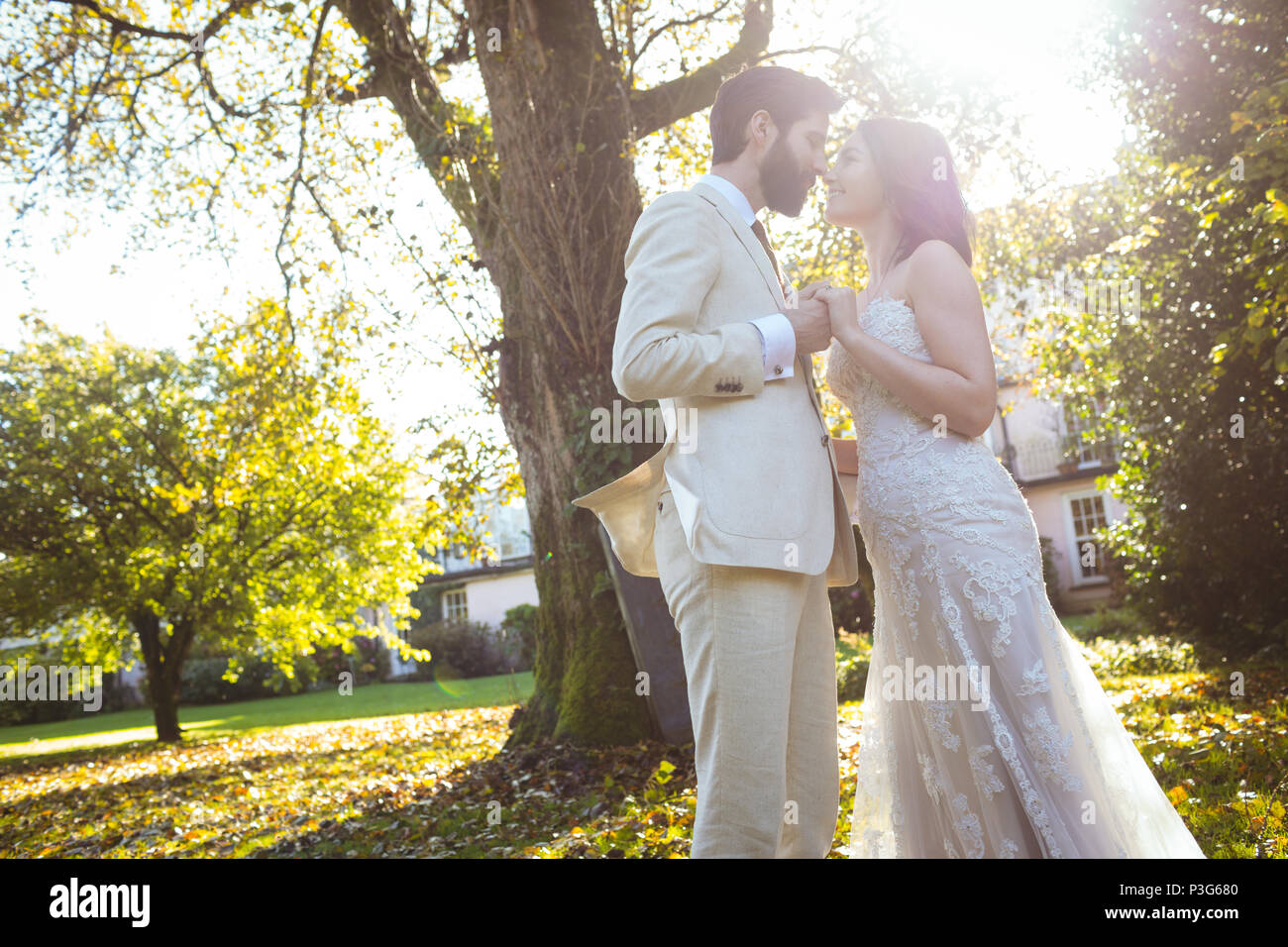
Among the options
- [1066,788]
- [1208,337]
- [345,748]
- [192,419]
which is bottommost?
[345,748]

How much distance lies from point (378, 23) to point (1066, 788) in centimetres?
818

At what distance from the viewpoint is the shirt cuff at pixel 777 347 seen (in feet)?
8.02

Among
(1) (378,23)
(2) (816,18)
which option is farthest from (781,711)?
(2) (816,18)

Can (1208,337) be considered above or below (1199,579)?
above

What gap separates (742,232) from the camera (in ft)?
8.67

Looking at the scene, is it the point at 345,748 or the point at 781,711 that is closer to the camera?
the point at 781,711

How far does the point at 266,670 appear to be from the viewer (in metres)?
29.7

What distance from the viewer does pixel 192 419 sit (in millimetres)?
17219

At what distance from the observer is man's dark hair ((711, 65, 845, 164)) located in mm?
2750
